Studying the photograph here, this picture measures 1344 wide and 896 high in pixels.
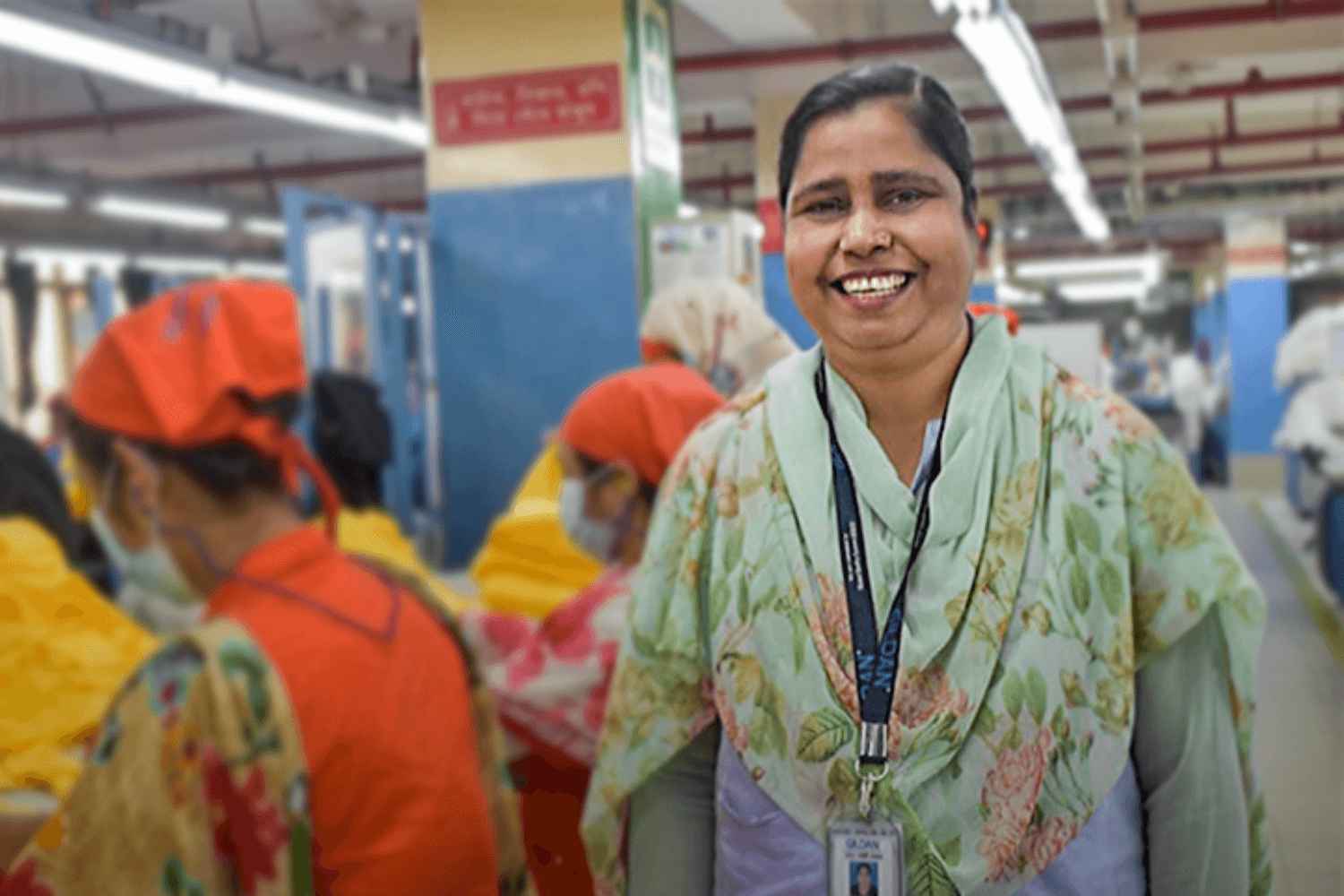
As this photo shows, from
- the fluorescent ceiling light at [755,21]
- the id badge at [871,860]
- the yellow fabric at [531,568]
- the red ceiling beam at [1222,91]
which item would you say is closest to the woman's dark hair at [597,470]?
the yellow fabric at [531,568]

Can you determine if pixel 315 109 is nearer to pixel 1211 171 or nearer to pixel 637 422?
pixel 637 422

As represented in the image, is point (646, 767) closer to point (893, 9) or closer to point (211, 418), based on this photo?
point (211, 418)

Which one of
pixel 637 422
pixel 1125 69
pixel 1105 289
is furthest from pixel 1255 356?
pixel 637 422

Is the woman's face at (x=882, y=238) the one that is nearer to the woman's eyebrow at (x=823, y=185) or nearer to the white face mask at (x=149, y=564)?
the woman's eyebrow at (x=823, y=185)

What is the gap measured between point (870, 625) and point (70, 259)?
14417 millimetres

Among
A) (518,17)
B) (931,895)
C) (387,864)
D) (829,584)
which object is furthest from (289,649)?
(518,17)

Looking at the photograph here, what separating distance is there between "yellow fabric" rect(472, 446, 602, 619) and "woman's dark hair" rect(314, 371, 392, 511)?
1.38 metres

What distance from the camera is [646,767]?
4.92 feet

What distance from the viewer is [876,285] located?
55.3 inches

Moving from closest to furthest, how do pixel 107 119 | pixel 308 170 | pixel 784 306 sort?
pixel 784 306 → pixel 107 119 → pixel 308 170

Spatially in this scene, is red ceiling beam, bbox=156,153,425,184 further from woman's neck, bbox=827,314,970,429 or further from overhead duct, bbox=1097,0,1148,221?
woman's neck, bbox=827,314,970,429

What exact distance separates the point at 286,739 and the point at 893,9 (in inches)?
298

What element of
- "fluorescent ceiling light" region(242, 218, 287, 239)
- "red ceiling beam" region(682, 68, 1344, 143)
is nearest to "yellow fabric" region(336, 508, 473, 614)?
"red ceiling beam" region(682, 68, 1344, 143)

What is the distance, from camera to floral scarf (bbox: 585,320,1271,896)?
1.35 meters
